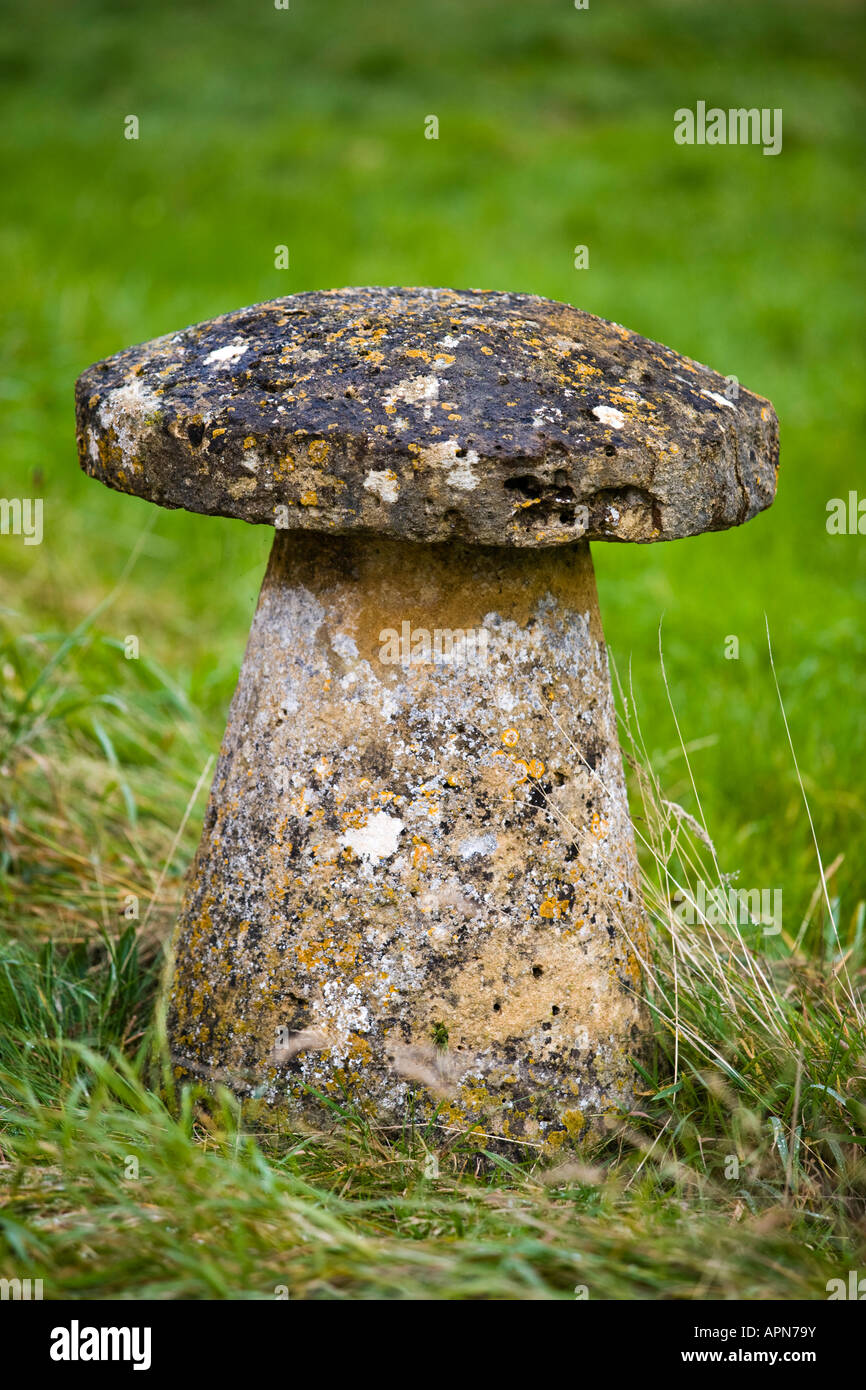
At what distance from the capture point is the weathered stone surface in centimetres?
229

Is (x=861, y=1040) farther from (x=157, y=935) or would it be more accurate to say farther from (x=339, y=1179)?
(x=157, y=935)

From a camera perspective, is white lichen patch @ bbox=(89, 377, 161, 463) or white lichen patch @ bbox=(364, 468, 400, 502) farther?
white lichen patch @ bbox=(89, 377, 161, 463)

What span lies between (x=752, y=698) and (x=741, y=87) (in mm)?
10783

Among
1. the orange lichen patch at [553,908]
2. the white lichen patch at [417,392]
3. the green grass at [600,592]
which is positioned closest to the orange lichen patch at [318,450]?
the white lichen patch at [417,392]

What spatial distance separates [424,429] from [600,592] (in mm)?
3743

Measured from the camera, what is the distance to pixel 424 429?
6.54 feet

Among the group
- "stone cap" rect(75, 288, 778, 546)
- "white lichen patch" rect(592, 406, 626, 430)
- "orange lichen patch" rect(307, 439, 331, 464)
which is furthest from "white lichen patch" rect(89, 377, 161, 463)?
"white lichen patch" rect(592, 406, 626, 430)

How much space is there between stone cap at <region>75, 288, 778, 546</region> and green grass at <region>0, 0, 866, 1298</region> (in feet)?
1.62

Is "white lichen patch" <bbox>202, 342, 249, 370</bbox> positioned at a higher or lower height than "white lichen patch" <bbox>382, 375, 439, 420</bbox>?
higher

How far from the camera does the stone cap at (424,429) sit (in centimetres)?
200

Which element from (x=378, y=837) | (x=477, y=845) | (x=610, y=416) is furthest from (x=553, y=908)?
(x=610, y=416)

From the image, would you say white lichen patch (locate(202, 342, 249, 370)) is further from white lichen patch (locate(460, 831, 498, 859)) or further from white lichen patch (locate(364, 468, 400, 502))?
white lichen patch (locate(460, 831, 498, 859))

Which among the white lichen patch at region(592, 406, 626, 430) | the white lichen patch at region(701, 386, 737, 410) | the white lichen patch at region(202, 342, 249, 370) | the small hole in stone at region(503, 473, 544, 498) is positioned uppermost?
the white lichen patch at region(202, 342, 249, 370)
